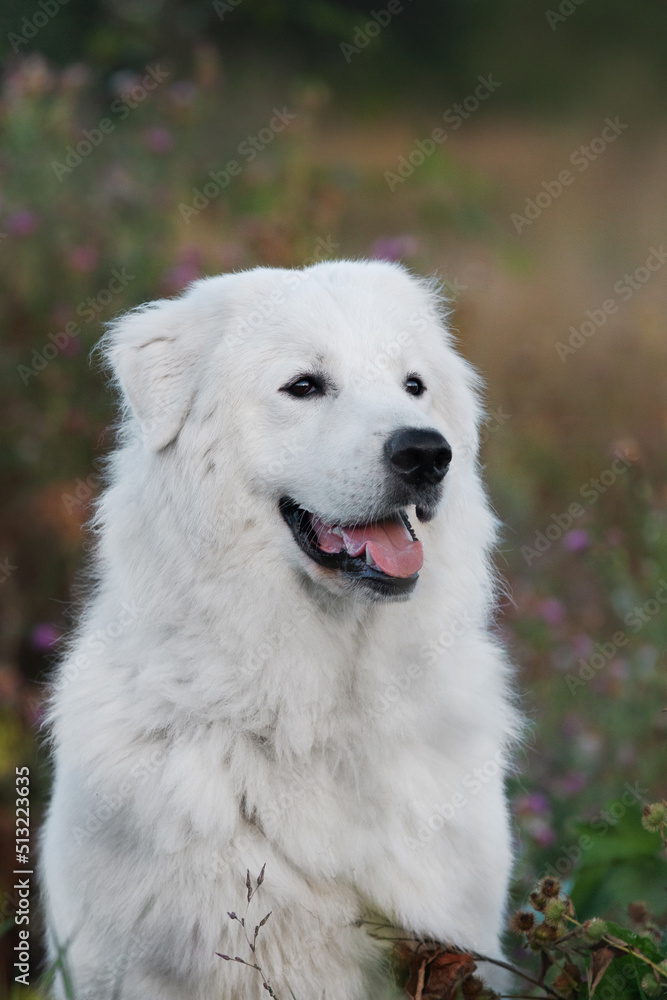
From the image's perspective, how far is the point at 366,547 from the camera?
246 centimetres

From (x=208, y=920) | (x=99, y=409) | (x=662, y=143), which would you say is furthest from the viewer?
(x=662, y=143)

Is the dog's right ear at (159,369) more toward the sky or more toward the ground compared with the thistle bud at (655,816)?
more toward the ground

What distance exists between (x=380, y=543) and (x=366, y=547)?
42 mm

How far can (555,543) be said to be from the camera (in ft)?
17.5

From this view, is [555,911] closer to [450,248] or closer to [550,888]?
[550,888]

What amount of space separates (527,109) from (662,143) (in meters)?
1.24

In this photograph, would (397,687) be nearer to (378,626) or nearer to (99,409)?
(378,626)

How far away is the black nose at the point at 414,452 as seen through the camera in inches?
91.9

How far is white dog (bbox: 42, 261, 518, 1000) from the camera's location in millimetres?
2354

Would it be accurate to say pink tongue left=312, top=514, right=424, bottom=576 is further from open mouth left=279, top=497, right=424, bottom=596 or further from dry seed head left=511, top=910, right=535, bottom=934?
dry seed head left=511, top=910, right=535, bottom=934

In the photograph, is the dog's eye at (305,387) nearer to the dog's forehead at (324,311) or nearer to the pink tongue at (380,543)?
the dog's forehead at (324,311)

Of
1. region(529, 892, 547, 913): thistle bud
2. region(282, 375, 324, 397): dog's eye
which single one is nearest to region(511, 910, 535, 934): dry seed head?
region(529, 892, 547, 913): thistle bud

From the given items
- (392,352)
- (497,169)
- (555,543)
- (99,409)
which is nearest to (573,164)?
(497,169)

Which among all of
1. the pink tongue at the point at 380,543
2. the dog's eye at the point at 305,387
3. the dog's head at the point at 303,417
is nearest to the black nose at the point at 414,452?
the dog's head at the point at 303,417
